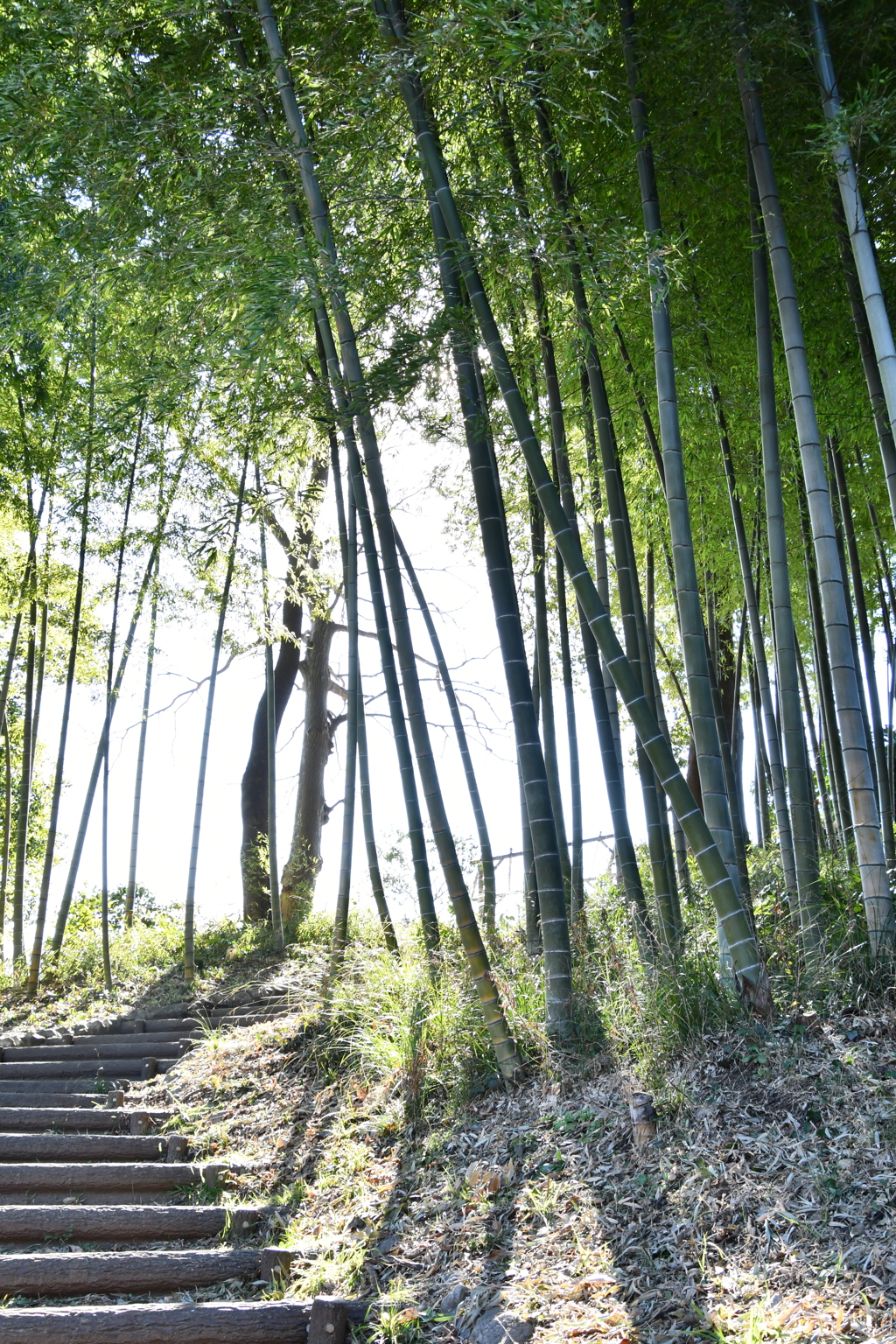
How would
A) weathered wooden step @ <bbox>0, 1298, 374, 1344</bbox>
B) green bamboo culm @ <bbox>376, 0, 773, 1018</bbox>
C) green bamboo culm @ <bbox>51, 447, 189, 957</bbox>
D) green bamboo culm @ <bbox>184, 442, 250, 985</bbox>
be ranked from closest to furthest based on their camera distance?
weathered wooden step @ <bbox>0, 1298, 374, 1344</bbox> → green bamboo culm @ <bbox>376, 0, 773, 1018</bbox> → green bamboo culm @ <bbox>184, 442, 250, 985</bbox> → green bamboo culm @ <bbox>51, 447, 189, 957</bbox>

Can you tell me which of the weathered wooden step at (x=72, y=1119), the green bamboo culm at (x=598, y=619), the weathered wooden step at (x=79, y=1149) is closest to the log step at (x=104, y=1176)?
the weathered wooden step at (x=79, y=1149)

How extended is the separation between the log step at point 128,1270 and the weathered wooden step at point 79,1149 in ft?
2.92

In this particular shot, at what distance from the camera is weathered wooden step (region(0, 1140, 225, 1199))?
12.1 ft

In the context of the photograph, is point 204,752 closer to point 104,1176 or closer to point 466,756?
point 466,756

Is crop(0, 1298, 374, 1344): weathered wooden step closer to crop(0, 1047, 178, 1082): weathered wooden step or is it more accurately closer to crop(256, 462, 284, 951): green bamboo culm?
crop(0, 1047, 178, 1082): weathered wooden step

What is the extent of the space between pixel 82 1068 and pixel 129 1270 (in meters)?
2.54

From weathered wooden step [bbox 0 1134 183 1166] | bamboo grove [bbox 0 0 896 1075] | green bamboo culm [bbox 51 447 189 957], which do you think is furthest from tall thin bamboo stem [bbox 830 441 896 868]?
green bamboo culm [bbox 51 447 189 957]

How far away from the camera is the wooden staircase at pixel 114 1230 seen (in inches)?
102

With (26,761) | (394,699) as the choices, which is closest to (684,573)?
(394,699)

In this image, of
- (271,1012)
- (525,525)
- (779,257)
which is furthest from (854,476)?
(271,1012)

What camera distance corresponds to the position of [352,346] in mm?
4004

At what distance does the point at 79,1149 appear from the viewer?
13.1ft

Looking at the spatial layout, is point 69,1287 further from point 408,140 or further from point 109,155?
point 408,140

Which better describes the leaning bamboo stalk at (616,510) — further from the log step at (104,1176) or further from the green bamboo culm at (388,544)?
the log step at (104,1176)
